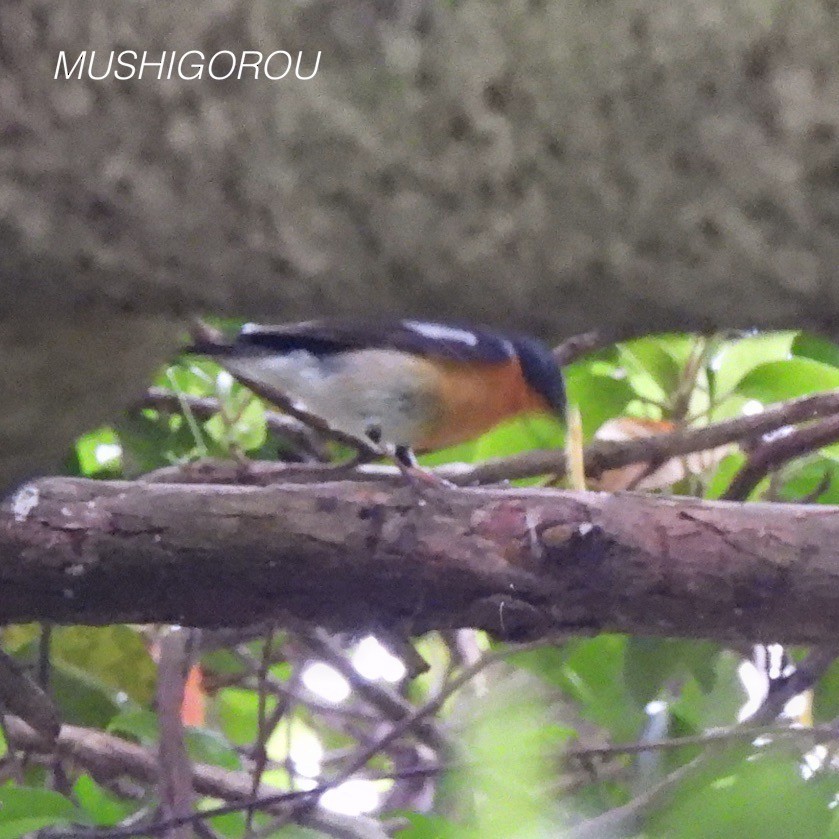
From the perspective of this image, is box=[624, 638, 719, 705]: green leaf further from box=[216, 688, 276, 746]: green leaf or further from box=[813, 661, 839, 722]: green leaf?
box=[216, 688, 276, 746]: green leaf

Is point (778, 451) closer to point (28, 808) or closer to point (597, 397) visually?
point (597, 397)

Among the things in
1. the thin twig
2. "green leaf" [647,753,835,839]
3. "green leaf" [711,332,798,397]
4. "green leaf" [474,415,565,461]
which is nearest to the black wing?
"green leaf" [474,415,565,461]

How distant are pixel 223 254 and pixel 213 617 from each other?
0.81 meters

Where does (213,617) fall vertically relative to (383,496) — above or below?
below

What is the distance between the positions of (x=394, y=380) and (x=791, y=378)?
109 cm

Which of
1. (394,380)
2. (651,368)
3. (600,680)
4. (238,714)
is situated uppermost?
(651,368)

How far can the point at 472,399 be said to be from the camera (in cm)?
239

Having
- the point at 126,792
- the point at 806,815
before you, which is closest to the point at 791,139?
the point at 806,815

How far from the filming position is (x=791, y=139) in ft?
1.00

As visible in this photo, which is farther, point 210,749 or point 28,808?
point 210,749

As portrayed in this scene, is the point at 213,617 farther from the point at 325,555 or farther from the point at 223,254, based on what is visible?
the point at 223,254

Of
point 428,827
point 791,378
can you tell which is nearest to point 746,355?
point 791,378

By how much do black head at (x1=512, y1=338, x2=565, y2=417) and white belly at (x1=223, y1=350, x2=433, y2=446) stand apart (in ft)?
0.67

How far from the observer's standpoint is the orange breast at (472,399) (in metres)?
2.31
